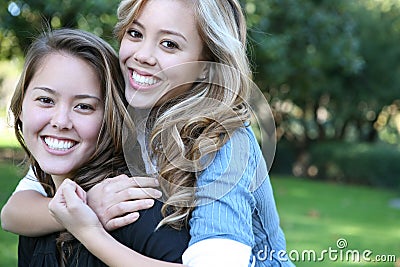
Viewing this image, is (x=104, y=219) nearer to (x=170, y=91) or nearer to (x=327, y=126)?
(x=170, y=91)

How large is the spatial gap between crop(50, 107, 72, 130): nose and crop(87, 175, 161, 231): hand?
0.24 m

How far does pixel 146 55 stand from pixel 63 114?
0.37m

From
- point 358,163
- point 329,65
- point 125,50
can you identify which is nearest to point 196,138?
point 125,50

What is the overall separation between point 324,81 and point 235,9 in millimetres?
15789

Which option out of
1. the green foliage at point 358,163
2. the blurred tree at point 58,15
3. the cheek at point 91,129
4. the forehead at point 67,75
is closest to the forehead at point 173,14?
the forehead at point 67,75

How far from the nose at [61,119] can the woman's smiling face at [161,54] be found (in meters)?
0.24

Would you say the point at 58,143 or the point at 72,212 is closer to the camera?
the point at 72,212

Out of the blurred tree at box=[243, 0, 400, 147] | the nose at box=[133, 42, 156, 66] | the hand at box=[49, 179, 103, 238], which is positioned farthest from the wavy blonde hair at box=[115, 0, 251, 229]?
the blurred tree at box=[243, 0, 400, 147]

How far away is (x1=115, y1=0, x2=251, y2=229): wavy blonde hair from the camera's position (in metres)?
2.23

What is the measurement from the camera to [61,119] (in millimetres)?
2330

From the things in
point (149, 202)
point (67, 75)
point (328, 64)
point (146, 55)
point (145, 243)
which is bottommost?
point (145, 243)

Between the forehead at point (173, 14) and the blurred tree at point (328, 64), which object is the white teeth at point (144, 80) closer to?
the forehead at point (173, 14)

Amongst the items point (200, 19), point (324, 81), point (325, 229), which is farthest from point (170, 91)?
point (324, 81)

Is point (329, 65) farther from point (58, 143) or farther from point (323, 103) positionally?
point (58, 143)
